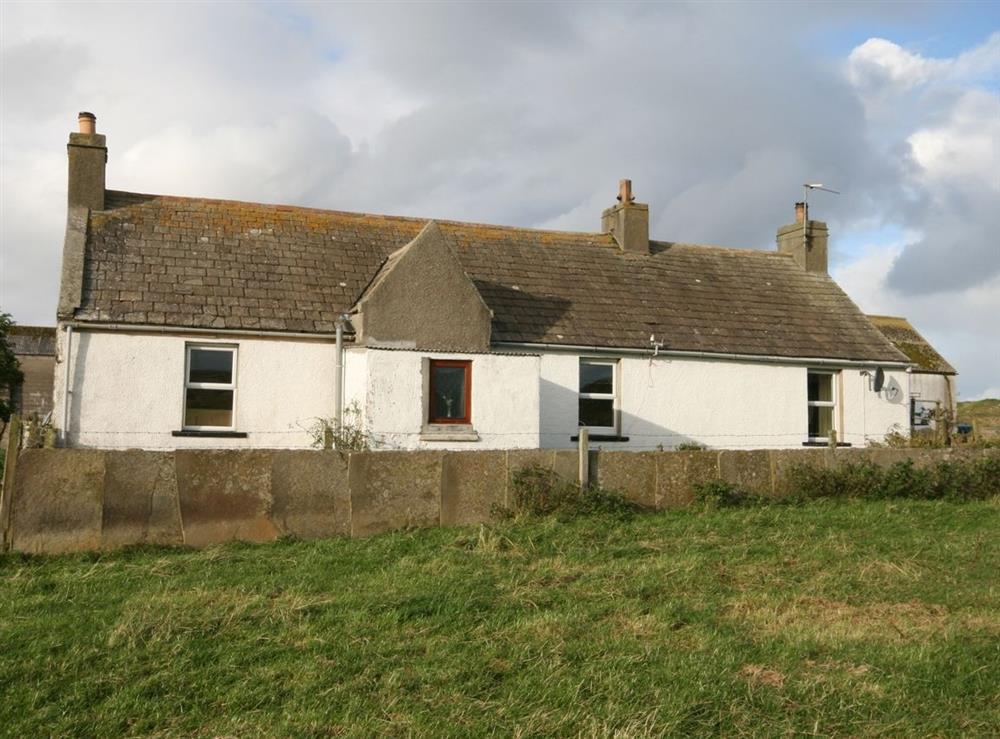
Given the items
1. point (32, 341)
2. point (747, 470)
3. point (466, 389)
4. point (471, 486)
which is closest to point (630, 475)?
point (747, 470)

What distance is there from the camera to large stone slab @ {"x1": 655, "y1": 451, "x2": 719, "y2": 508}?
13.7 m

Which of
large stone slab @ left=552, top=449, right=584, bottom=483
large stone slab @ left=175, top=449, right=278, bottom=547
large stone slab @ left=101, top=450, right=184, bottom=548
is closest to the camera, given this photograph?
large stone slab @ left=101, top=450, right=184, bottom=548

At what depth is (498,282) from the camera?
2075cm

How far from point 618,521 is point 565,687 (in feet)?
20.8

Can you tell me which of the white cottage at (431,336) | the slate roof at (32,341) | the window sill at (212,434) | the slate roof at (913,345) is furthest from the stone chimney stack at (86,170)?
the slate roof at (913,345)

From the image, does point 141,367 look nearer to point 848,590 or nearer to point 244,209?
point 244,209

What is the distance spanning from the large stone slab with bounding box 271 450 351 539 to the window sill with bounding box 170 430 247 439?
607 centimetres

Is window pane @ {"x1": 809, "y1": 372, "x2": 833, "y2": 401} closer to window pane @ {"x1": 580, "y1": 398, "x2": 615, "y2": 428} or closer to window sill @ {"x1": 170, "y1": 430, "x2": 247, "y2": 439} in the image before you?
window pane @ {"x1": 580, "y1": 398, "x2": 615, "y2": 428}

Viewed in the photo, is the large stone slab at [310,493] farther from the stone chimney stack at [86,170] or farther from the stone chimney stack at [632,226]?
the stone chimney stack at [632,226]

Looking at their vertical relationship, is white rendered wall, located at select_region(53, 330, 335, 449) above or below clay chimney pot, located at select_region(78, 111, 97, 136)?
below

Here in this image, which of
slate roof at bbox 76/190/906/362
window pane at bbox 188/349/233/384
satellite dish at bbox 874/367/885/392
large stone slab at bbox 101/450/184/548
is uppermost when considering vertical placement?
slate roof at bbox 76/190/906/362

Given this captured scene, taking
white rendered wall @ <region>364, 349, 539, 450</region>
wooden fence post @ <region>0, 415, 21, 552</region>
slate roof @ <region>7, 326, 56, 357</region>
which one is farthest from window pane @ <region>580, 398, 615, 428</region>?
slate roof @ <region>7, 326, 56, 357</region>

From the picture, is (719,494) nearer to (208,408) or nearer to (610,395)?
(610,395)

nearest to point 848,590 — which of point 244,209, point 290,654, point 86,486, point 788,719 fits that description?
point 788,719
